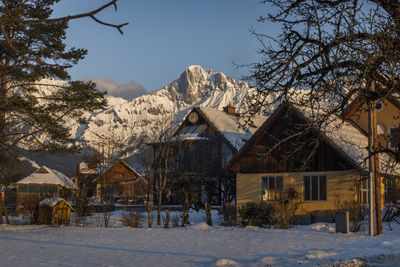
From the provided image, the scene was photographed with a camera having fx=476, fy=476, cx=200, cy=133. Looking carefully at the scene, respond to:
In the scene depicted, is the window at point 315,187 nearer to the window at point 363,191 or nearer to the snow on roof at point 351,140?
the window at point 363,191

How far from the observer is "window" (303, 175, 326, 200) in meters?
25.8

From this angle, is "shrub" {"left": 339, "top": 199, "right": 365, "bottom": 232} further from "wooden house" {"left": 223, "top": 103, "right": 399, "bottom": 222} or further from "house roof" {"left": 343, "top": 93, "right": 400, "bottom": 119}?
"house roof" {"left": 343, "top": 93, "right": 400, "bottom": 119}

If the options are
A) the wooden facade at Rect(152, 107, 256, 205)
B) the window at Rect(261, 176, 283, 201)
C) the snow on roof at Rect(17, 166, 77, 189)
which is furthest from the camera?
the snow on roof at Rect(17, 166, 77, 189)

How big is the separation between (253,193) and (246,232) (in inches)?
289

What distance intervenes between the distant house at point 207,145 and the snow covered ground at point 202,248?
14.0 m

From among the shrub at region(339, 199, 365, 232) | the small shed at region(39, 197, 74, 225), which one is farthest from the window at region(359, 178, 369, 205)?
the small shed at region(39, 197, 74, 225)

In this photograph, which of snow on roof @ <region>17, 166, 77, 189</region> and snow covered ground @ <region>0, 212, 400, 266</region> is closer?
snow covered ground @ <region>0, 212, 400, 266</region>

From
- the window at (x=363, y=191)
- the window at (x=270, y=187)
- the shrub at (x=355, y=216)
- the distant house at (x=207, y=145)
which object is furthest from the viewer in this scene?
the distant house at (x=207, y=145)

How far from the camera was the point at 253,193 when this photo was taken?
2795cm

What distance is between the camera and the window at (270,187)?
89.3 ft

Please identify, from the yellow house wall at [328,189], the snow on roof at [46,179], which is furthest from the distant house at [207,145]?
the snow on roof at [46,179]

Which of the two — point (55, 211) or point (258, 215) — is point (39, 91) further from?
point (258, 215)

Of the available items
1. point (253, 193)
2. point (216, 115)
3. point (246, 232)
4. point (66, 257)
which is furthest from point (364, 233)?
point (216, 115)

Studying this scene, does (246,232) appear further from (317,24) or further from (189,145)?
(189,145)
